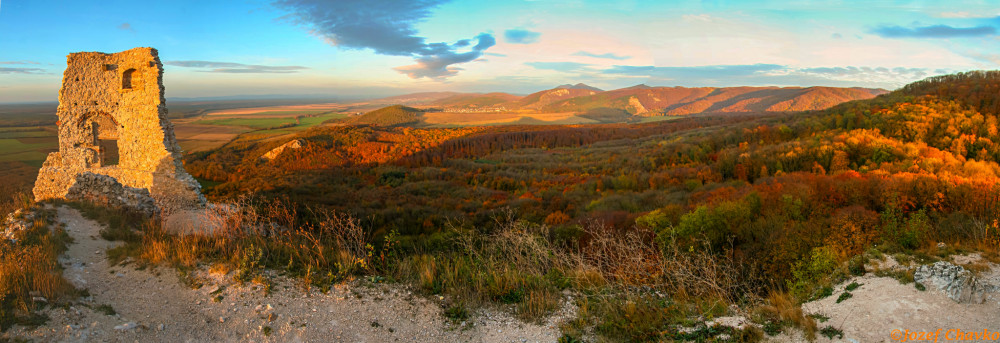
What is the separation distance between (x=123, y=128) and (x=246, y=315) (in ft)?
40.1

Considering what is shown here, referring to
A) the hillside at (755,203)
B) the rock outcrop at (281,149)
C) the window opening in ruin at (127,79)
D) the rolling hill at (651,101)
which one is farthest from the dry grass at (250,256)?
the rolling hill at (651,101)

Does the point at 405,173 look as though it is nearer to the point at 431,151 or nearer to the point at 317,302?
the point at 431,151

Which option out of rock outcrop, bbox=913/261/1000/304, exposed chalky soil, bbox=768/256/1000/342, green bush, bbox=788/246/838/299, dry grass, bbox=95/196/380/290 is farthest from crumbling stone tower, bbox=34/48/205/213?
rock outcrop, bbox=913/261/1000/304

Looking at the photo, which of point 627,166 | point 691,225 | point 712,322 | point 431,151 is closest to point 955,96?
point 627,166

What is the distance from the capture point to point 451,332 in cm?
457

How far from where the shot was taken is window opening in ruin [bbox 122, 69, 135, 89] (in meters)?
12.4

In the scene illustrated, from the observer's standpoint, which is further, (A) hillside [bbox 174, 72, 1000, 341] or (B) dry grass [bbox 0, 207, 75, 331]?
(A) hillside [bbox 174, 72, 1000, 341]

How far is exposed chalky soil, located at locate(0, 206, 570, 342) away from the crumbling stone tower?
8022 millimetres

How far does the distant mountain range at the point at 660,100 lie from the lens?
97.9 m

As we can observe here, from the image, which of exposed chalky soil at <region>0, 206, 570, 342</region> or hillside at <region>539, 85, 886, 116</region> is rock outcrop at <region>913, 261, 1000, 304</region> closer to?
exposed chalky soil at <region>0, 206, 570, 342</region>

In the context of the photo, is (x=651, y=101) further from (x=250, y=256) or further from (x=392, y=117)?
(x=250, y=256)

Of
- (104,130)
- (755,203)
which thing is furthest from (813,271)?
(104,130)

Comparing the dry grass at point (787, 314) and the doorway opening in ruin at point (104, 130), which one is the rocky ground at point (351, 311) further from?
the doorway opening in ruin at point (104, 130)

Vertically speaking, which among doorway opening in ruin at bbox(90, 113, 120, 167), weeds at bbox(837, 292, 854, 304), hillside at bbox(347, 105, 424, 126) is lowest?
weeds at bbox(837, 292, 854, 304)
